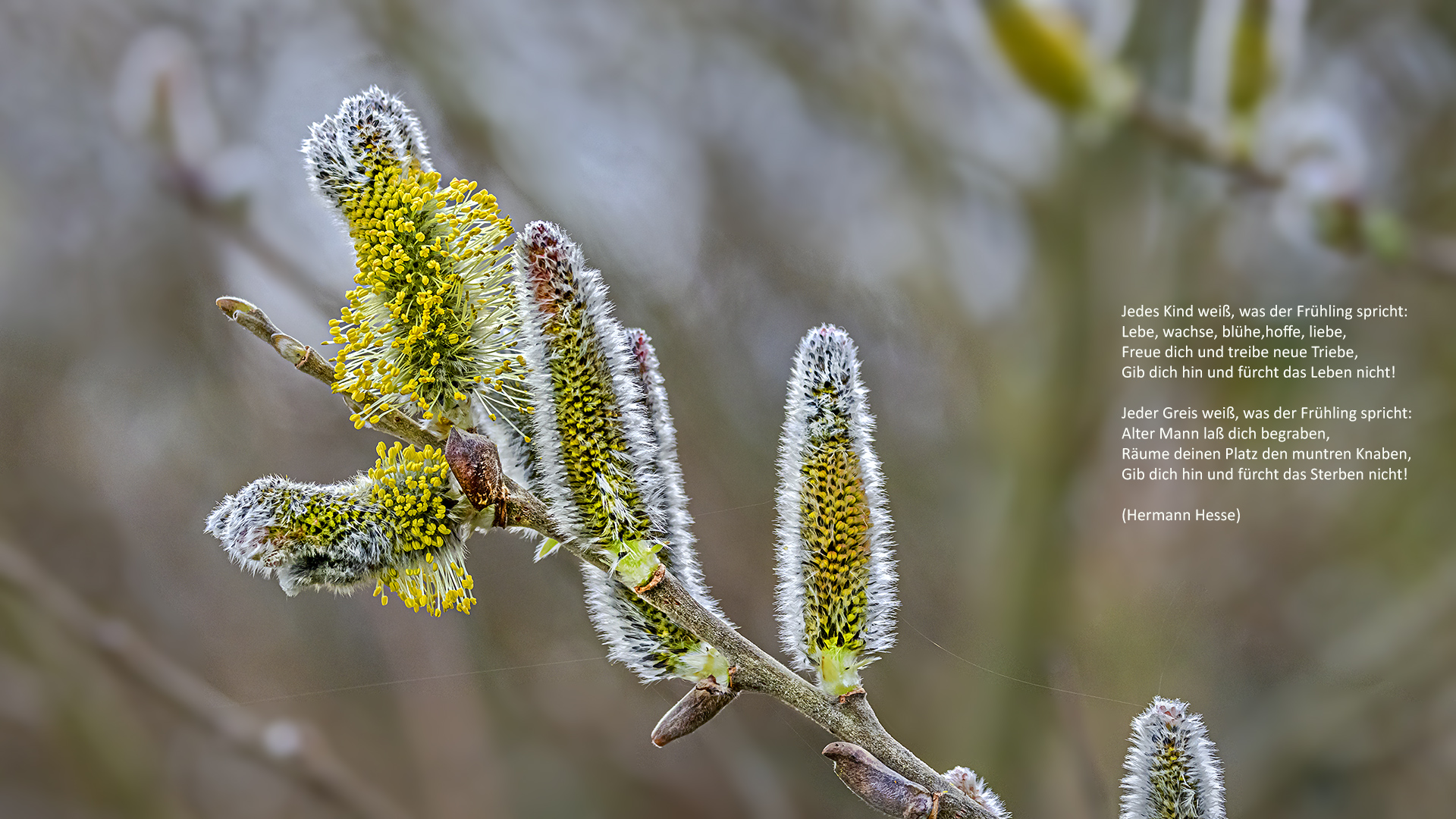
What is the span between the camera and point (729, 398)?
1.68m

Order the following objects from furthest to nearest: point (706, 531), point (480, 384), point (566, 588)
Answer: point (566, 588), point (706, 531), point (480, 384)

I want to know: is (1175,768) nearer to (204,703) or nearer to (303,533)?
(303,533)

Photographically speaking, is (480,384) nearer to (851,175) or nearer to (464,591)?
(464,591)

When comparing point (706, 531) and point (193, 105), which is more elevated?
point (193, 105)

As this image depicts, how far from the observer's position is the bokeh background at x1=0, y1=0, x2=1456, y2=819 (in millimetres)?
1599

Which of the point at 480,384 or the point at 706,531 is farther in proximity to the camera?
the point at 706,531

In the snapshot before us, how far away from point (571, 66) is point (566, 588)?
92 centimetres

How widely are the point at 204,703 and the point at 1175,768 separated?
5.21ft

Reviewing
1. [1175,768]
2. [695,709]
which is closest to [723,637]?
[695,709]

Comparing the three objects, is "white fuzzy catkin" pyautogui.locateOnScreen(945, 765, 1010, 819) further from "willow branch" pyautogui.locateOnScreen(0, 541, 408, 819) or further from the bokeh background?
"willow branch" pyautogui.locateOnScreen(0, 541, 408, 819)

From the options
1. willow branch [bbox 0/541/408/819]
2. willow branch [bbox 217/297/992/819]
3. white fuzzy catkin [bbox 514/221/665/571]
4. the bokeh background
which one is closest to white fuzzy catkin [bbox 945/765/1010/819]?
willow branch [bbox 217/297/992/819]

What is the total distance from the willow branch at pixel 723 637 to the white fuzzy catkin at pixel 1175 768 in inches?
4.6

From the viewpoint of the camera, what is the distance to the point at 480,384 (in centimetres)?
58

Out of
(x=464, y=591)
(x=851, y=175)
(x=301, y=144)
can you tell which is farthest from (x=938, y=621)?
(x=301, y=144)
